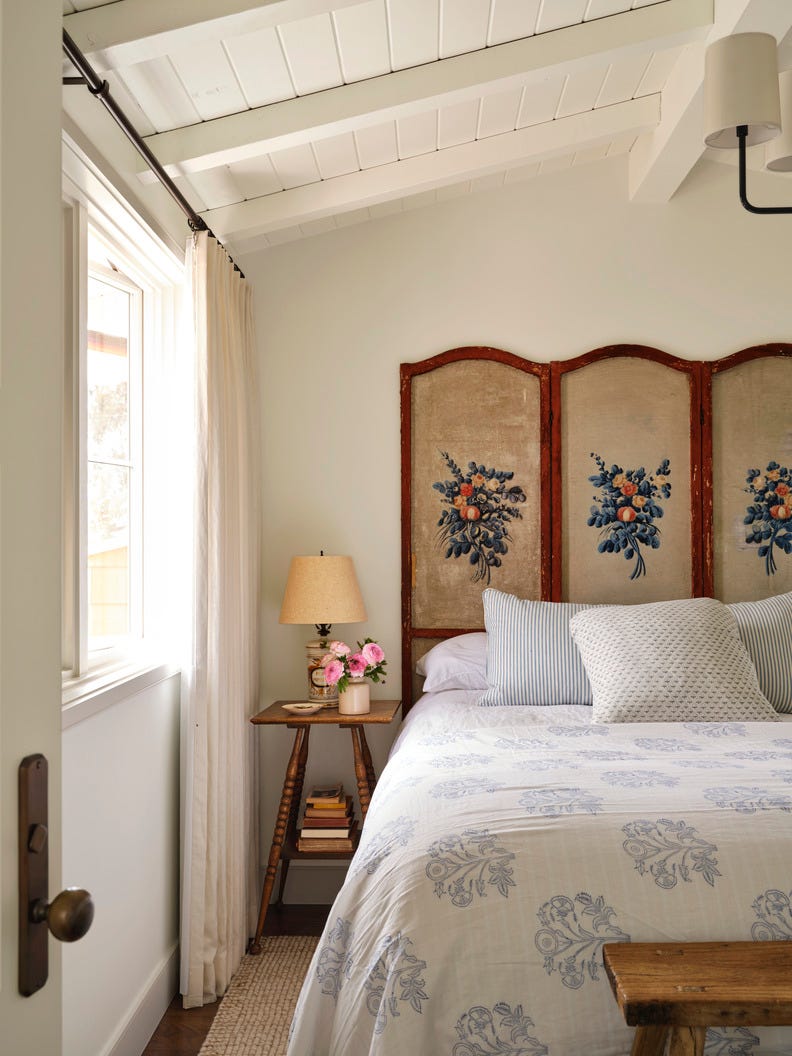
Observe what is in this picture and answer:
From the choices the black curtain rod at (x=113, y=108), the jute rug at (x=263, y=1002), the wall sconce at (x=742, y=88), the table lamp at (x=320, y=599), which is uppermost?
the black curtain rod at (x=113, y=108)

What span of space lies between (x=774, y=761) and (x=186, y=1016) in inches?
70.6

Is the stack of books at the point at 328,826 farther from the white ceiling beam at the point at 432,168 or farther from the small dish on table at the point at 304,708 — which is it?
the white ceiling beam at the point at 432,168

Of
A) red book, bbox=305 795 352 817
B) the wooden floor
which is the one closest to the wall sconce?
red book, bbox=305 795 352 817

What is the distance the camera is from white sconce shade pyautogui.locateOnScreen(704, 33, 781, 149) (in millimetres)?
1700

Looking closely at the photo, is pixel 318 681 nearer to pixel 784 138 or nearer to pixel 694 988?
pixel 694 988

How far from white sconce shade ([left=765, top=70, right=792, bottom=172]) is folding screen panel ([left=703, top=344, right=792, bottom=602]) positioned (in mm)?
1601

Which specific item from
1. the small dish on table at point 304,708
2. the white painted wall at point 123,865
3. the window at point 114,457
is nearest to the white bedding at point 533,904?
the white painted wall at point 123,865

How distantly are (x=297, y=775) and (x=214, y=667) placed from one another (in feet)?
2.24

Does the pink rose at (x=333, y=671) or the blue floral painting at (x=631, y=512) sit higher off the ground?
the blue floral painting at (x=631, y=512)

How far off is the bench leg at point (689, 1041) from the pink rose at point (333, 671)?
6.18 feet

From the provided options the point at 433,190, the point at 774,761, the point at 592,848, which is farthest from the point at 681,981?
the point at 433,190

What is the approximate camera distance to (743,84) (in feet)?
5.60

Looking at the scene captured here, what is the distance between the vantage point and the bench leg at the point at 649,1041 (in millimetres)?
1411

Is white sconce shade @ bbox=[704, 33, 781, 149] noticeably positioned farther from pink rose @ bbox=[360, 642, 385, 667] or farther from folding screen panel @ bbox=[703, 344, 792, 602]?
pink rose @ bbox=[360, 642, 385, 667]
